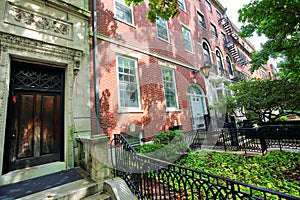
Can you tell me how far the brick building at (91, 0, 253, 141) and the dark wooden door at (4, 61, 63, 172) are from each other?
149 cm

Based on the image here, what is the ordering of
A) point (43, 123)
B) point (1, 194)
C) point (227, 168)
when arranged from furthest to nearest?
point (227, 168), point (43, 123), point (1, 194)

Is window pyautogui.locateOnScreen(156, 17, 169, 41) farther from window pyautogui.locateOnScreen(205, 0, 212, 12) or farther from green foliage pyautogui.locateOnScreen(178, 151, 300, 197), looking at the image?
window pyautogui.locateOnScreen(205, 0, 212, 12)

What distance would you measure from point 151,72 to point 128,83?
1.74 m

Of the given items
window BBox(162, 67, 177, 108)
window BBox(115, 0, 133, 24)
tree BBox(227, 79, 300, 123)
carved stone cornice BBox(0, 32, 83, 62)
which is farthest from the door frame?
tree BBox(227, 79, 300, 123)

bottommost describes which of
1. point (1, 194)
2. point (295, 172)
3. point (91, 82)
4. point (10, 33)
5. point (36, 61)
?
point (295, 172)

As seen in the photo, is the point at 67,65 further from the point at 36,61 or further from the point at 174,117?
the point at 174,117

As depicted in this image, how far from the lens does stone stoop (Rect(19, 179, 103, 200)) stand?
2.59 meters

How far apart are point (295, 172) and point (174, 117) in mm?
5188

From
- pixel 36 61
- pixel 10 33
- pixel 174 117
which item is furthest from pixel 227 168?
pixel 10 33

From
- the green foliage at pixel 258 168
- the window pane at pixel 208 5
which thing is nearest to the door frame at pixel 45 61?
the green foliage at pixel 258 168

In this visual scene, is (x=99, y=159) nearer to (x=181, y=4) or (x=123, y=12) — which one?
(x=123, y=12)

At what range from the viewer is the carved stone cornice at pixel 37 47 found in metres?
3.65

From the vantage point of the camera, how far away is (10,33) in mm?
3676

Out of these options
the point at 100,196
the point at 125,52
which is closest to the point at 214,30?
the point at 125,52
